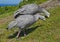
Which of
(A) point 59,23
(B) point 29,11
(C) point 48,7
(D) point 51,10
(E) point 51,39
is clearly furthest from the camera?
(C) point 48,7

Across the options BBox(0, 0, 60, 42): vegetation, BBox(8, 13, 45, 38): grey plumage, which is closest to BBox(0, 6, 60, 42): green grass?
BBox(0, 0, 60, 42): vegetation

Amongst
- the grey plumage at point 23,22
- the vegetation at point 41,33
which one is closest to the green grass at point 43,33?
the vegetation at point 41,33

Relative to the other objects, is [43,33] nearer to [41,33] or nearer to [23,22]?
[41,33]

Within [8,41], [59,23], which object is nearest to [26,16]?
[8,41]

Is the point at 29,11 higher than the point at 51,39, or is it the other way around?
the point at 29,11

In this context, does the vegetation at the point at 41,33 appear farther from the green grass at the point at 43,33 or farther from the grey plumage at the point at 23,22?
the grey plumage at the point at 23,22

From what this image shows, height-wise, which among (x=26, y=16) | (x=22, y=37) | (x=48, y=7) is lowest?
(x=48, y=7)

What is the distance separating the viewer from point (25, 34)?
13289 millimetres

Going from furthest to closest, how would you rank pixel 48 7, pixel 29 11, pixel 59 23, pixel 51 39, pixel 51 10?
1. pixel 48 7
2. pixel 51 10
3. pixel 59 23
4. pixel 29 11
5. pixel 51 39

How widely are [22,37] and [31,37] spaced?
0.45 meters

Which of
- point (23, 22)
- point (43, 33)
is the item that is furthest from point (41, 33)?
point (23, 22)

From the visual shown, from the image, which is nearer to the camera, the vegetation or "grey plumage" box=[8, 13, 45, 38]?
"grey plumage" box=[8, 13, 45, 38]

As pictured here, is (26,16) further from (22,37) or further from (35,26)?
(35,26)

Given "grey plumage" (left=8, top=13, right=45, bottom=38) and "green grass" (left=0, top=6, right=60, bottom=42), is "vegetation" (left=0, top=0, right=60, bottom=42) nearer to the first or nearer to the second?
"green grass" (left=0, top=6, right=60, bottom=42)
